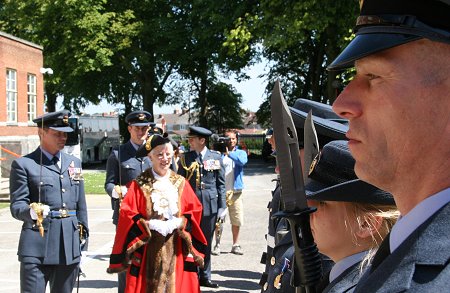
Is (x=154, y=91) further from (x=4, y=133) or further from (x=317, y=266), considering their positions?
(x=317, y=266)

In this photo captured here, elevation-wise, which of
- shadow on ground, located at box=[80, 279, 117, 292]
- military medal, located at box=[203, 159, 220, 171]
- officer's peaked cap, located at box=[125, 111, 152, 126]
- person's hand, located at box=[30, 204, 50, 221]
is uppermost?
officer's peaked cap, located at box=[125, 111, 152, 126]

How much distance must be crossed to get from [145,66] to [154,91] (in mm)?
3948

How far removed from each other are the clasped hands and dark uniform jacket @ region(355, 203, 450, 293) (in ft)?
14.8

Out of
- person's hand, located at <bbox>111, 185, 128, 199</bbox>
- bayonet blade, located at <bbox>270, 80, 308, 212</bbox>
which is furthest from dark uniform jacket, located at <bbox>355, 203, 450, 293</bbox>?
person's hand, located at <bbox>111, 185, 128, 199</bbox>

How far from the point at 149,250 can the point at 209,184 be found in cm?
311

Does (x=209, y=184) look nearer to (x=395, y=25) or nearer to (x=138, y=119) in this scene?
(x=138, y=119)

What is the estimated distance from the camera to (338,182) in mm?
1952

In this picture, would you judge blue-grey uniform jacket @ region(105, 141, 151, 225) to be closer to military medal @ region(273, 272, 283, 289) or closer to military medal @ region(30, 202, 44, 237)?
military medal @ region(30, 202, 44, 237)

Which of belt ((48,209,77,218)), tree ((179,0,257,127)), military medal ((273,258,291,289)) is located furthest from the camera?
tree ((179,0,257,127))

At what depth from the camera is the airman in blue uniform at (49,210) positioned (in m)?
5.00

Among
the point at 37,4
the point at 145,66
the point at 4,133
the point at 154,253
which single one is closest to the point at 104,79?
the point at 145,66

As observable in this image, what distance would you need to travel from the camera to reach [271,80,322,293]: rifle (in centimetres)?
169

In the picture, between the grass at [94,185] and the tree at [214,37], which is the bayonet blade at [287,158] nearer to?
the grass at [94,185]

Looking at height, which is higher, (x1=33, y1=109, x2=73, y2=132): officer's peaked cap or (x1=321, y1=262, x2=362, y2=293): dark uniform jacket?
(x1=33, y1=109, x2=73, y2=132): officer's peaked cap
